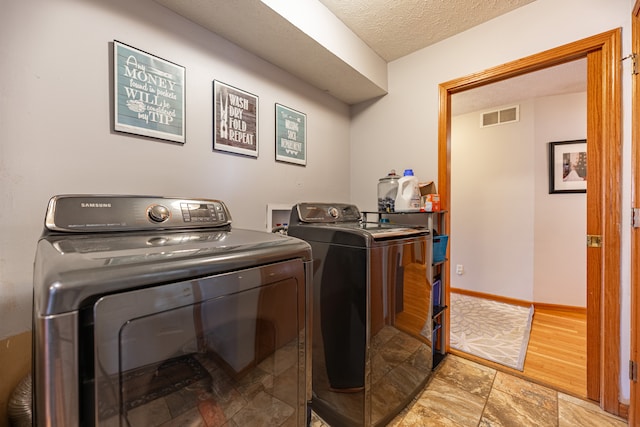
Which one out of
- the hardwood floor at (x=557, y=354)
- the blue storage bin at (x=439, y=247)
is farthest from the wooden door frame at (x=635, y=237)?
the blue storage bin at (x=439, y=247)

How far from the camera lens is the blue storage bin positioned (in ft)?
6.41

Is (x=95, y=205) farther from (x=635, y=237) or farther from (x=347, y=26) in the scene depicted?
(x=635, y=237)

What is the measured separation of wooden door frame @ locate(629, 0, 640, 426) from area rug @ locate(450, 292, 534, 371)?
679mm

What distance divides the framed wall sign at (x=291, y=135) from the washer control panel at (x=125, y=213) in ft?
2.84

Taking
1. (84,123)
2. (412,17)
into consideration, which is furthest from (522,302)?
(84,123)

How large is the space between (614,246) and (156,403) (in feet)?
7.30

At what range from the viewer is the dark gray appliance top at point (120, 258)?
49 centimetres

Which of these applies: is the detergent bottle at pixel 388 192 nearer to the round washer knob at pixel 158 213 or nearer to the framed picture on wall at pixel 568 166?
the round washer knob at pixel 158 213

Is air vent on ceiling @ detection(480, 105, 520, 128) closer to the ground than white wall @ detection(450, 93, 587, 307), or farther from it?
farther from it

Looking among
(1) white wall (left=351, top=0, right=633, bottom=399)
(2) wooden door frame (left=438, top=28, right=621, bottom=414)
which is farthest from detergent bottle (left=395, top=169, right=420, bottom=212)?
(2) wooden door frame (left=438, top=28, right=621, bottom=414)

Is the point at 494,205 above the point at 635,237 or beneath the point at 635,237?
above

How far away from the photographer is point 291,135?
2031 mm

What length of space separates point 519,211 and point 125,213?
4036mm

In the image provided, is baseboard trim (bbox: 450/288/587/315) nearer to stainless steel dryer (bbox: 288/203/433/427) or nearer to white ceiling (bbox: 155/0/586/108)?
stainless steel dryer (bbox: 288/203/433/427)
